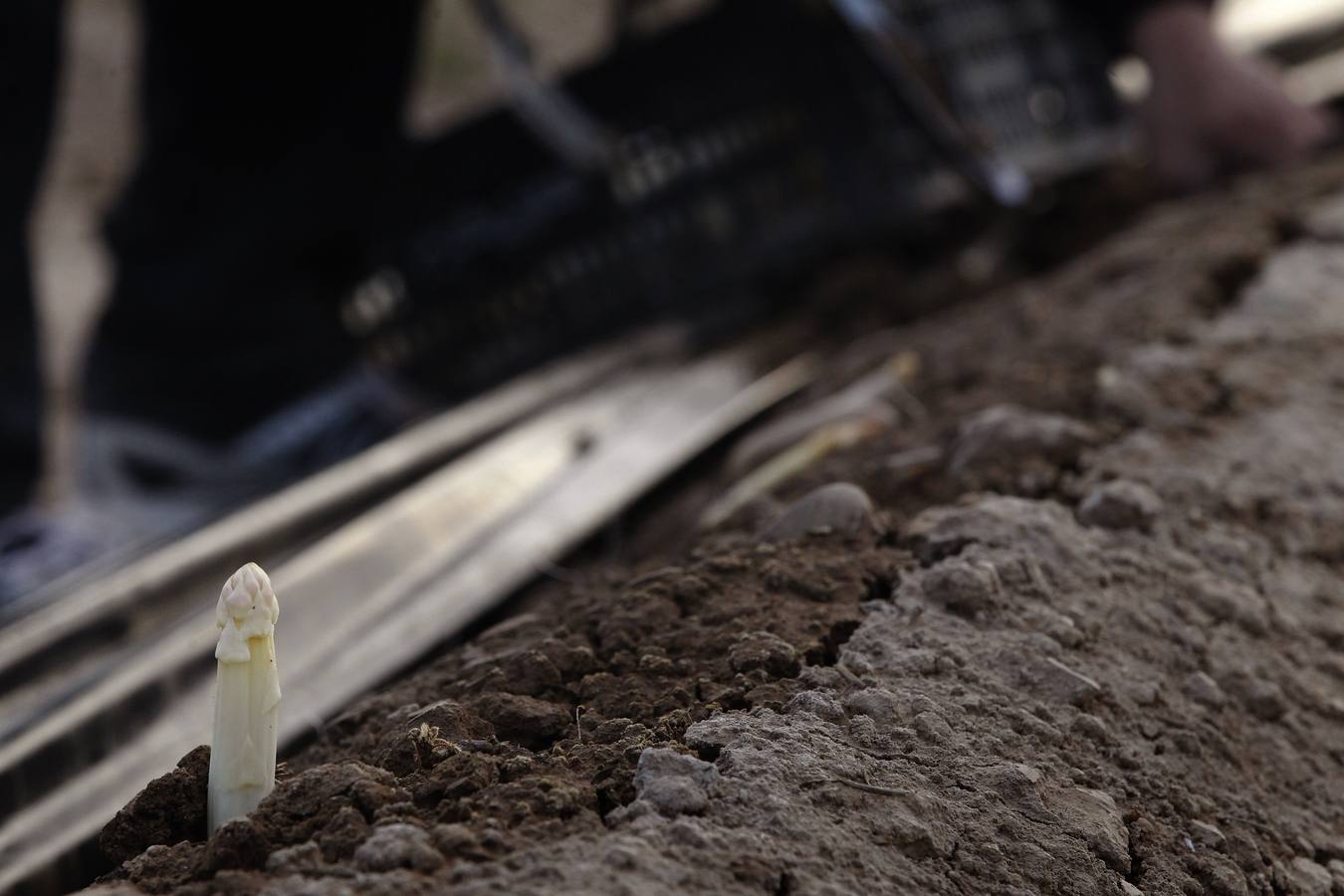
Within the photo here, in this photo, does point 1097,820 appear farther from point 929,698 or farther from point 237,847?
point 237,847

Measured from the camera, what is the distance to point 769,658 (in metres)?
1.00

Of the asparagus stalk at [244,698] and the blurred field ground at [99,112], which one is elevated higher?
the blurred field ground at [99,112]

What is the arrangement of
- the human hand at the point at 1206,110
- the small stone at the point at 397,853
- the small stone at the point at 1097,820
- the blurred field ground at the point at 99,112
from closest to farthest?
the small stone at the point at 397,853
the small stone at the point at 1097,820
the blurred field ground at the point at 99,112
the human hand at the point at 1206,110

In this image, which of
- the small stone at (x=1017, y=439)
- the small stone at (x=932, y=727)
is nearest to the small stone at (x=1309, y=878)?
the small stone at (x=932, y=727)

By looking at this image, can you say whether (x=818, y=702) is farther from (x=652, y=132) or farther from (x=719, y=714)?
(x=652, y=132)

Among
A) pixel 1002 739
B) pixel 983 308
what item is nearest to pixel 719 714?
pixel 1002 739

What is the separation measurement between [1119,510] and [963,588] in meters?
0.25

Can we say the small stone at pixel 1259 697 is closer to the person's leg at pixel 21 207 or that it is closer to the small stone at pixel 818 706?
the small stone at pixel 818 706

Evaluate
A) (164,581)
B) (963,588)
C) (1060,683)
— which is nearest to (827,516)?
(963,588)

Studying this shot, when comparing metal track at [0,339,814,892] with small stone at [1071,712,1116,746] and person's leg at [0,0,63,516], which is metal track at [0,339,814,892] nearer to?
small stone at [1071,712,1116,746]

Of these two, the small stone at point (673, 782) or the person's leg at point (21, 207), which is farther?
the person's leg at point (21, 207)

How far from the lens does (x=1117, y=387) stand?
1.52 metres

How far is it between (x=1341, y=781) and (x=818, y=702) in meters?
0.46

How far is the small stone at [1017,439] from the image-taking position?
1.37m
